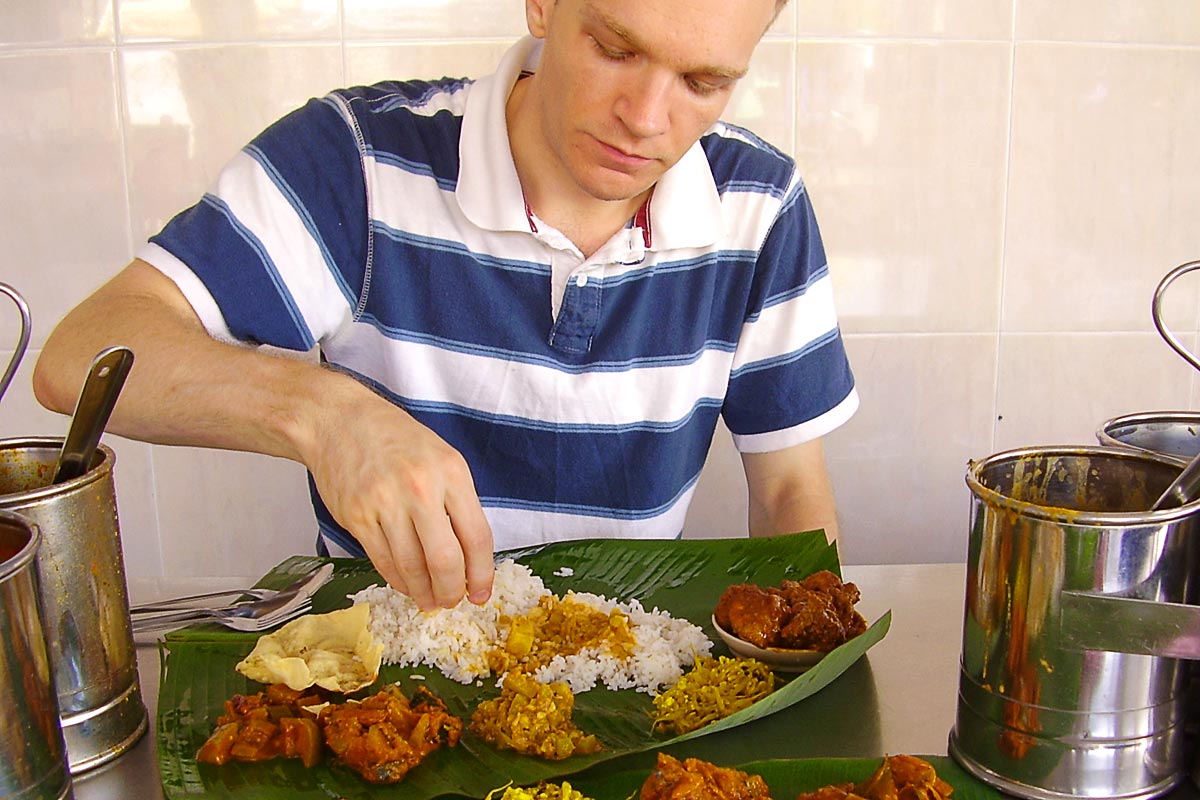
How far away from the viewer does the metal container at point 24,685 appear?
3.46 ft

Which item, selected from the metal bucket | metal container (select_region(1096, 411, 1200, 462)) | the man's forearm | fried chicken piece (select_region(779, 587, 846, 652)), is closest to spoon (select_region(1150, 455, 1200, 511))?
the metal bucket

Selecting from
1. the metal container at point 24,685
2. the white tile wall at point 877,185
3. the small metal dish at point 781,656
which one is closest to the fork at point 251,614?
the metal container at point 24,685

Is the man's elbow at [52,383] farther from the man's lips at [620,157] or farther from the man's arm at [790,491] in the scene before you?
the man's arm at [790,491]

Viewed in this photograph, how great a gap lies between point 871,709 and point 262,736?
2.62 feet

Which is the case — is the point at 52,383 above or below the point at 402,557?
above

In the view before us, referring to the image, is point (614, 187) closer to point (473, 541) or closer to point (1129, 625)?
point (473, 541)

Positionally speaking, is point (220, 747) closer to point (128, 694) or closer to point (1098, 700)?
point (128, 694)

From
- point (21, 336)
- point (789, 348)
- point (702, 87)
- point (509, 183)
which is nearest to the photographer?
point (21, 336)

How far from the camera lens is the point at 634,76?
68.3 inches

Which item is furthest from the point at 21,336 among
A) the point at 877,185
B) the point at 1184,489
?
the point at 877,185

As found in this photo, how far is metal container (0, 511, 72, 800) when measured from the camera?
106cm

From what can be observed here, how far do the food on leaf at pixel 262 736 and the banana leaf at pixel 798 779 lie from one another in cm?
35

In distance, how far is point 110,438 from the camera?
10.3 ft

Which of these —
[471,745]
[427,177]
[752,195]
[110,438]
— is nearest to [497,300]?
[427,177]
